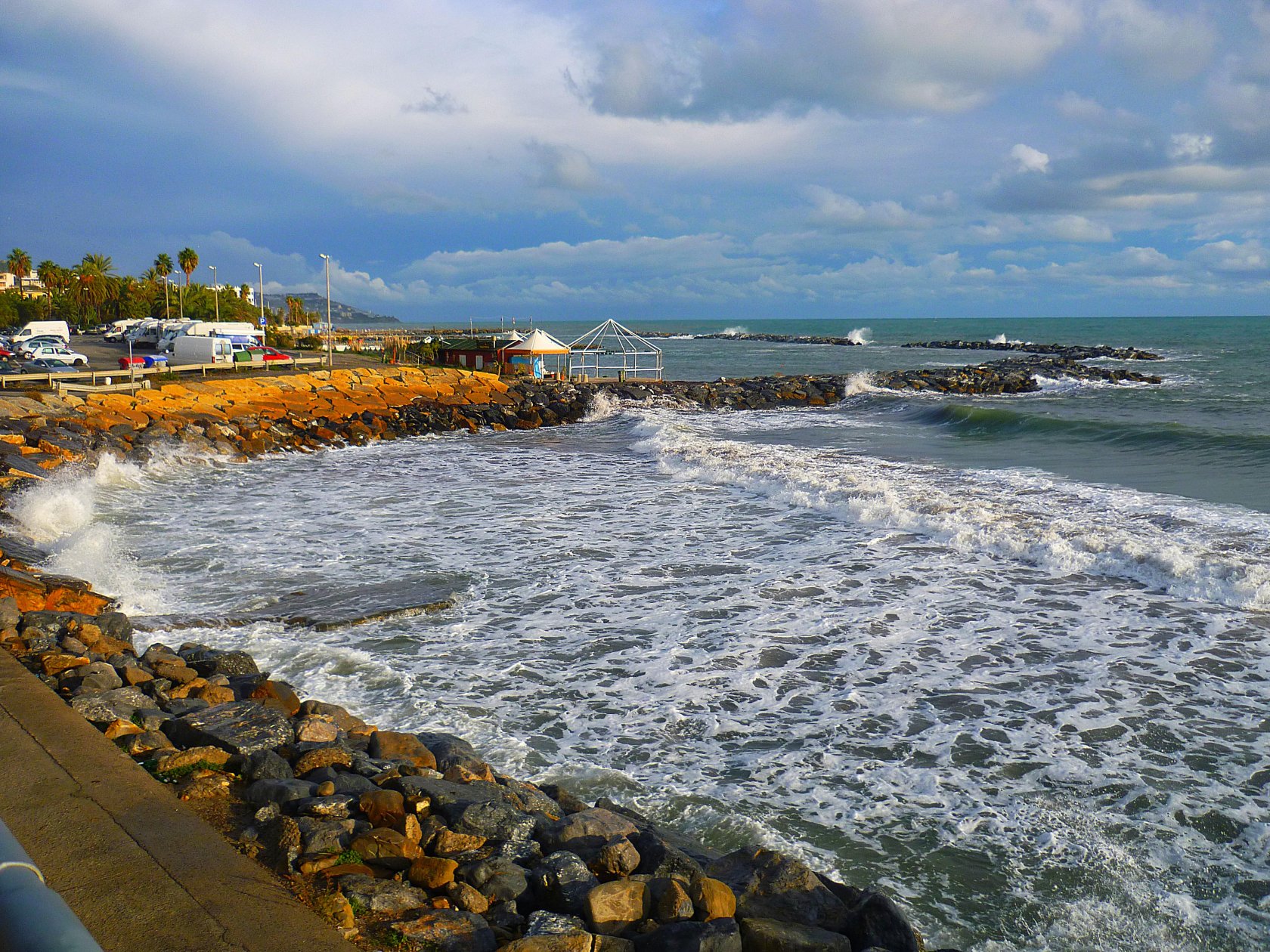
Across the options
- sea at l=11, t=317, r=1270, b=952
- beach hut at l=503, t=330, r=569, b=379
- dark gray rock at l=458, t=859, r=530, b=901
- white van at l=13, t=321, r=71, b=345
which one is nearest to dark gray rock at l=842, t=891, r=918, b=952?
sea at l=11, t=317, r=1270, b=952

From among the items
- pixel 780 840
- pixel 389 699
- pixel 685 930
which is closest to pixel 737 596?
pixel 389 699

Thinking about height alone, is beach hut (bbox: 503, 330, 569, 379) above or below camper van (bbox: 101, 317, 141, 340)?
below

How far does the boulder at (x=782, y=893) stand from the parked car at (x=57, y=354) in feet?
128

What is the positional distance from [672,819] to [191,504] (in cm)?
1381

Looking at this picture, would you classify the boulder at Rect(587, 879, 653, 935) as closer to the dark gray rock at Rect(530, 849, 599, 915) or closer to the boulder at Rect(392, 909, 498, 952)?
the dark gray rock at Rect(530, 849, 599, 915)

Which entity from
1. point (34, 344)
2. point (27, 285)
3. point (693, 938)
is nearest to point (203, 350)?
point (34, 344)

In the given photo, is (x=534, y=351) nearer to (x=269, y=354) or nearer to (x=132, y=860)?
(x=269, y=354)

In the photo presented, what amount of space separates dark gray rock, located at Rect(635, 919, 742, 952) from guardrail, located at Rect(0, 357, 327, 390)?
30046mm

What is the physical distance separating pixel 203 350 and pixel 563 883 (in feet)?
123

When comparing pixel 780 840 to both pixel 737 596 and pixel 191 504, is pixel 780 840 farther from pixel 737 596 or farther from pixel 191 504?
pixel 191 504

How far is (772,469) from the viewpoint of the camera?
65.6 feet

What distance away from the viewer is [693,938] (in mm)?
3846

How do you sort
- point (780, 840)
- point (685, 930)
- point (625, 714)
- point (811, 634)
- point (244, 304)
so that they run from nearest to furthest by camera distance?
1. point (685, 930)
2. point (780, 840)
3. point (625, 714)
4. point (811, 634)
5. point (244, 304)

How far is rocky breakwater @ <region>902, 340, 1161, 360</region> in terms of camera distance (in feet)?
219
